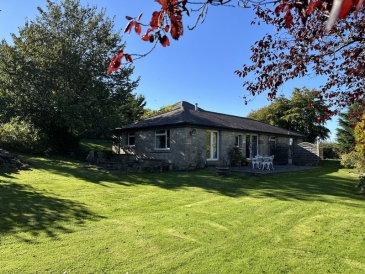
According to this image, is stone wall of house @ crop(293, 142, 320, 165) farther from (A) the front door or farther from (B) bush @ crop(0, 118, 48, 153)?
(B) bush @ crop(0, 118, 48, 153)

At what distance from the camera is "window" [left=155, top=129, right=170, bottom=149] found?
56.9ft

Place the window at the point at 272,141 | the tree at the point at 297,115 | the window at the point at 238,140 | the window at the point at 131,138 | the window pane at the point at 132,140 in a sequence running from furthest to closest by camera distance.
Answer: the tree at the point at 297,115, the window at the point at 272,141, the window pane at the point at 132,140, the window at the point at 131,138, the window at the point at 238,140

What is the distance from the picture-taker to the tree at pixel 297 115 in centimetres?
3159

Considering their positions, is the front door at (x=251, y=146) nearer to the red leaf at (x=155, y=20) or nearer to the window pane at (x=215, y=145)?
the window pane at (x=215, y=145)

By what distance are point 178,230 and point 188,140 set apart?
1092 cm

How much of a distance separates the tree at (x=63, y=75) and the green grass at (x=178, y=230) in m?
10.9

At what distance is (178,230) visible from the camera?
16.6 ft

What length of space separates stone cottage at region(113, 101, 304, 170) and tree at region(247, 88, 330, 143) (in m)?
11.8

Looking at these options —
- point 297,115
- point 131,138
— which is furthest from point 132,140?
point 297,115

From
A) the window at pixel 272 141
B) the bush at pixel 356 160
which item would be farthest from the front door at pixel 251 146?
the bush at pixel 356 160

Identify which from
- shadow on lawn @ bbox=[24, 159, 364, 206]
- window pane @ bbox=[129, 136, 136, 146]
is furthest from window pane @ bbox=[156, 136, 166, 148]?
shadow on lawn @ bbox=[24, 159, 364, 206]

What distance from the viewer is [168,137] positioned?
1733cm

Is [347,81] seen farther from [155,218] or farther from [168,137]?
[168,137]

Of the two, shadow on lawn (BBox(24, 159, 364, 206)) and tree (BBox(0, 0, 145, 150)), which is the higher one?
tree (BBox(0, 0, 145, 150))
